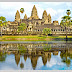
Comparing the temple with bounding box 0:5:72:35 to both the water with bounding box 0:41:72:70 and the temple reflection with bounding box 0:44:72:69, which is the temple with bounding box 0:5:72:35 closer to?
the temple reflection with bounding box 0:44:72:69

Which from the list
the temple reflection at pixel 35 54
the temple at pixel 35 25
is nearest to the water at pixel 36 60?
the temple reflection at pixel 35 54

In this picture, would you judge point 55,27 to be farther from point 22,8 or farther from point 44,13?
point 44,13

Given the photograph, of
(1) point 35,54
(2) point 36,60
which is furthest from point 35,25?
(2) point 36,60

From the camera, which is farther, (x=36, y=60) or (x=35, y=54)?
(x=35, y=54)

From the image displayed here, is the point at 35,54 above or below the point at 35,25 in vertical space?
below

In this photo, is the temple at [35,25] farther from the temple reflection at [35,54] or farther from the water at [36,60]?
the water at [36,60]

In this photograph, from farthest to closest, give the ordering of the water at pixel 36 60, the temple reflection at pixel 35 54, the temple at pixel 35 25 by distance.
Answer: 1. the temple at pixel 35 25
2. the temple reflection at pixel 35 54
3. the water at pixel 36 60

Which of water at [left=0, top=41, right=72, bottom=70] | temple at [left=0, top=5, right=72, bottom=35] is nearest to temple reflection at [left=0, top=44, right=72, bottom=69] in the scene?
water at [left=0, top=41, right=72, bottom=70]

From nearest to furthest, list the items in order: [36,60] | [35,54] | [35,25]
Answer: [36,60]
[35,54]
[35,25]

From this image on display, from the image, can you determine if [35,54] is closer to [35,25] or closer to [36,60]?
[36,60]

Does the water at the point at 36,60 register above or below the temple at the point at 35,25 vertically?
below

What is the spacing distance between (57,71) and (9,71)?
3.49 metres

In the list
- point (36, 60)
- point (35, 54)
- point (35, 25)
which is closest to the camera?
Result: point (36, 60)

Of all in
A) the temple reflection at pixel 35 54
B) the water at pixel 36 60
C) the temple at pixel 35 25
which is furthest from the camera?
the temple at pixel 35 25
